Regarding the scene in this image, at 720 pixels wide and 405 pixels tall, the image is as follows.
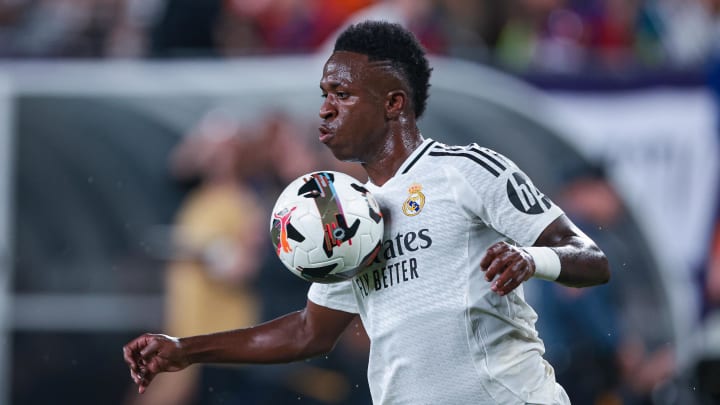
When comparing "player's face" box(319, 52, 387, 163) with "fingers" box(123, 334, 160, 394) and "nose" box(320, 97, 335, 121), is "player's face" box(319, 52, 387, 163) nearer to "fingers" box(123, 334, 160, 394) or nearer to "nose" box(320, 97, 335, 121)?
"nose" box(320, 97, 335, 121)

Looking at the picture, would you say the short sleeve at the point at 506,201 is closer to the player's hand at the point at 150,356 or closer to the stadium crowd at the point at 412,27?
the player's hand at the point at 150,356

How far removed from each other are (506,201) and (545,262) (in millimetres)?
337

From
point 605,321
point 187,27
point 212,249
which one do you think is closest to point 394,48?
point 605,321

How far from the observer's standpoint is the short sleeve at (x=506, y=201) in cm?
407

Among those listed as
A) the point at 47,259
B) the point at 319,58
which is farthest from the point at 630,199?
the point at 47,259

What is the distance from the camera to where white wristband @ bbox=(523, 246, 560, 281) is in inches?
149

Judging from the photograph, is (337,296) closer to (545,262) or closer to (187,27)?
(545,262)

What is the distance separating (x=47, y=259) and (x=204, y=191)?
1368 millimetres

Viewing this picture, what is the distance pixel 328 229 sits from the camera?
4.22m

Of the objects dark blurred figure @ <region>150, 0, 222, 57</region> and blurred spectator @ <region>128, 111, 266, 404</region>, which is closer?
blurred spectator @ <region>128, 111, 266, 404</region>

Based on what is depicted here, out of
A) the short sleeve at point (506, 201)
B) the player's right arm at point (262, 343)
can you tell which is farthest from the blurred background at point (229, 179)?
the short sleeve at point (506, 201)

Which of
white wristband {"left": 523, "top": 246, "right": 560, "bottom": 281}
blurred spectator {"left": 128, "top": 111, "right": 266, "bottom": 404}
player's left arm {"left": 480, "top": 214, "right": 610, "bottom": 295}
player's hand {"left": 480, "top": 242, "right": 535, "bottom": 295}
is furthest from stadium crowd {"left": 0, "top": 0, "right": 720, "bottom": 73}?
player's hand {"left": 480, "top": 242, "right": 535, "bottom": 295}

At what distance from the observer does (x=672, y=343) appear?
30.8 feet

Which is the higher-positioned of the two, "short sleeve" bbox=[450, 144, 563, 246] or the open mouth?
the open mouth
